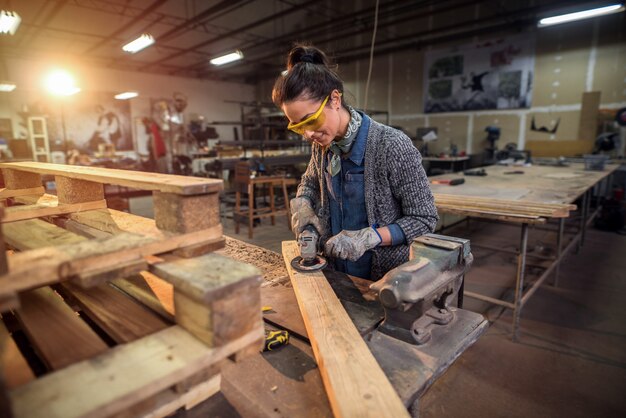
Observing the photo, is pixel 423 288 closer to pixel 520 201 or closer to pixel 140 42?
pixel 520 201

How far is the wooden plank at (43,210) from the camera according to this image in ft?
4.25

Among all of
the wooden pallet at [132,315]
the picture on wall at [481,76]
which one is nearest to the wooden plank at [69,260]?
the wooden pallet at [132,315]

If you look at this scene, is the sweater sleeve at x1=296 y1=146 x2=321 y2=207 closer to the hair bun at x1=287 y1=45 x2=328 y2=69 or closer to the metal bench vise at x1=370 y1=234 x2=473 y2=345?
the hair bun at x1=287 y1=45 x2=328 y2=69

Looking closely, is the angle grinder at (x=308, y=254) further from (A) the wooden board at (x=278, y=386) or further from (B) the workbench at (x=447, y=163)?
(B) the workbench at (x=447, y=163)

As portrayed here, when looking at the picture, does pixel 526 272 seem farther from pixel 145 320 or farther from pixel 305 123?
pixel 145 320

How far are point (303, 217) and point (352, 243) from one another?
44 cm

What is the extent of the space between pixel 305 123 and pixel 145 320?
103 cm

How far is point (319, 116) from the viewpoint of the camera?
5.19 ft

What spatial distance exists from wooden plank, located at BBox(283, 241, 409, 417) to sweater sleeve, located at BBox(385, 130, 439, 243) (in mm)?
544

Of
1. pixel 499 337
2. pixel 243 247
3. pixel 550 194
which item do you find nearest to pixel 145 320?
pixel 243 247

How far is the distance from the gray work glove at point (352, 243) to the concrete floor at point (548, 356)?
1.45 metres

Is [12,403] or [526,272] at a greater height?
[12,403]

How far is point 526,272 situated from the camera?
4617mm

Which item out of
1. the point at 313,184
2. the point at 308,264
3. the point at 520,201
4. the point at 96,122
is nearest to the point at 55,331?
the point at 308,264
